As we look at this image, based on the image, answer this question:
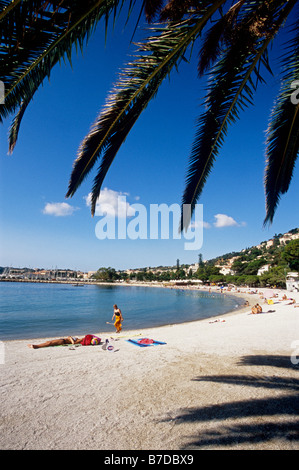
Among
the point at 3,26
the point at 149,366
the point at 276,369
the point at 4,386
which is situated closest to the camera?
the point at 3,26

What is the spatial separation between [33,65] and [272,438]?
4487 mm

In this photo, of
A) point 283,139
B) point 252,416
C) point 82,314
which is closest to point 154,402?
point 252,416

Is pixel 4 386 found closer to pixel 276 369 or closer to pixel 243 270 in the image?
pixel 276 369

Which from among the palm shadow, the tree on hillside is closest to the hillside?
the palm shadow

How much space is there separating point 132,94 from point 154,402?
14.1ft

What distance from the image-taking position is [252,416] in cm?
312

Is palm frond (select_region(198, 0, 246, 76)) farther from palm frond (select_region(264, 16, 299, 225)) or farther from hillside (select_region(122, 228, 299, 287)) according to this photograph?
hillside (select_region(122, 228, 299, 287))

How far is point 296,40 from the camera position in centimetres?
254

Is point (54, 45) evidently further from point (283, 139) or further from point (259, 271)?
point (259, 271)

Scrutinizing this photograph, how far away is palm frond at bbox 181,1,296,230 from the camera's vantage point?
8.37ft

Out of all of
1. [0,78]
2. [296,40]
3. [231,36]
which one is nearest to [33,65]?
[0,78]

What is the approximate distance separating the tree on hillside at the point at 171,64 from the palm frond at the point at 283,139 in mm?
13
